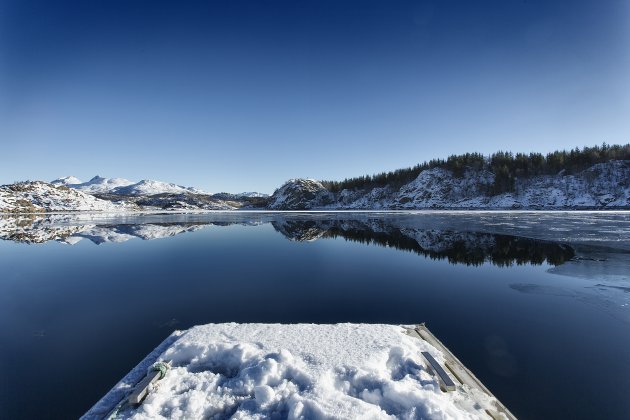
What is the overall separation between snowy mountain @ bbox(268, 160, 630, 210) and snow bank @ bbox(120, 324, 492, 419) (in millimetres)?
109270

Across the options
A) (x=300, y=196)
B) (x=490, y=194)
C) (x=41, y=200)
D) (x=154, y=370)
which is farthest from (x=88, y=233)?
(x=300, y=196)

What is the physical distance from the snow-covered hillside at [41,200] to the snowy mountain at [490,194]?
304 ft

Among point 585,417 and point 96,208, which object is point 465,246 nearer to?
point 585,417

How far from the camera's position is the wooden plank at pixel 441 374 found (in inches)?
208

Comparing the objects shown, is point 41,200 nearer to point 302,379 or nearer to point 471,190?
point 302,379

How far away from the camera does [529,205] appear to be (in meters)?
96.0

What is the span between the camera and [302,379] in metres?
5.47

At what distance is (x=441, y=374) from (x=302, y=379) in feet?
8.49

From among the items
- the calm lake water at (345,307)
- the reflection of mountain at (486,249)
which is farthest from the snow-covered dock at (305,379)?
the reflection of mountain at (486,249)

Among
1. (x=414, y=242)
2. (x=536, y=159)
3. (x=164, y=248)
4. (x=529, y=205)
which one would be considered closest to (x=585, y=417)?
(x=414, y=242)

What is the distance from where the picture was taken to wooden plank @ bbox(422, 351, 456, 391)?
208 inches

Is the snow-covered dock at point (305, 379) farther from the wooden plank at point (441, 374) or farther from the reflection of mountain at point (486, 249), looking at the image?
the reflection of mountain at point (486, 249)

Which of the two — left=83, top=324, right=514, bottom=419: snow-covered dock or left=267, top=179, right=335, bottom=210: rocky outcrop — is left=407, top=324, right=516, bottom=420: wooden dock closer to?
left=83, top=324, right=514, bottom=419: snow-covered dock

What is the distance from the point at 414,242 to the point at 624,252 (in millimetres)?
12787
